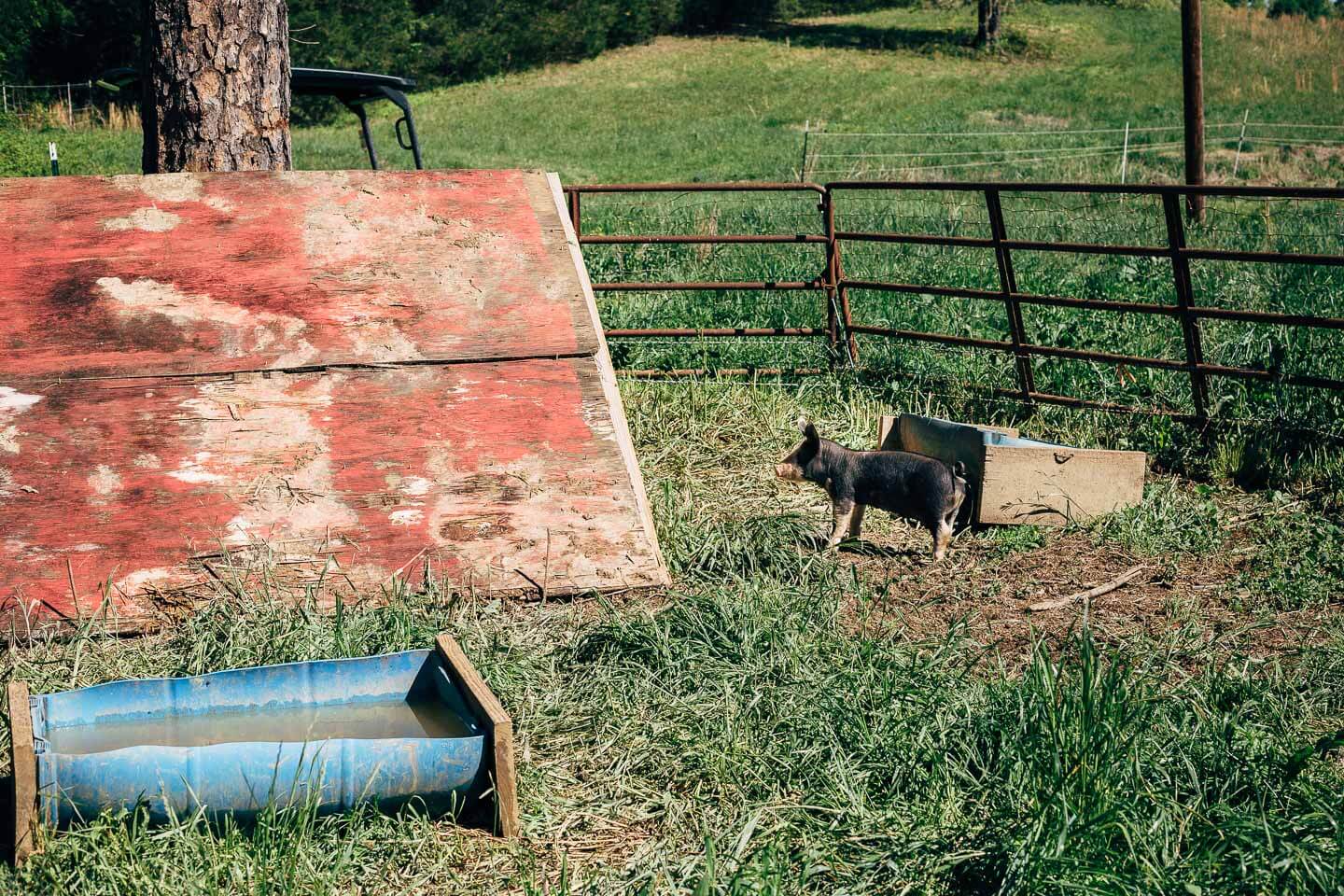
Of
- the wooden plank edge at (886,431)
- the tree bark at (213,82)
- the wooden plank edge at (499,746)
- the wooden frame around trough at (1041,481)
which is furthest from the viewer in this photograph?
the wooden plank edge at (886,431)

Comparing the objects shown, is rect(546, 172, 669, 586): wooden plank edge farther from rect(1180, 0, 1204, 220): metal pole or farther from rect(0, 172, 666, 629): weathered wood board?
rect(1180, 0, 1204, 220): metal pole

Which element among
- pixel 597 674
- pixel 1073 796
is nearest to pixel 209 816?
pixel 597 674

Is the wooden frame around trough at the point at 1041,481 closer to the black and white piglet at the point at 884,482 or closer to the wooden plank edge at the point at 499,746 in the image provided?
the black and white piglet at the point at 884,482

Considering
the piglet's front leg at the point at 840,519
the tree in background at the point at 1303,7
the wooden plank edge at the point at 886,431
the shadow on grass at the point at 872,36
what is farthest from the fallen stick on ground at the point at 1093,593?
the tree in background at the point at 1303,7

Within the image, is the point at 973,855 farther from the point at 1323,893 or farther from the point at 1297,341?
the point at 1297,341

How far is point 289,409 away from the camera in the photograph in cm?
415

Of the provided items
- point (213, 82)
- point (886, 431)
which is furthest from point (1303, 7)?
point (213, 82)

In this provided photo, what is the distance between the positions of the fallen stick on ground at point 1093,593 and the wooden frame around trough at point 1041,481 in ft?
1.79

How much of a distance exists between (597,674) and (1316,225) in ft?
40.4

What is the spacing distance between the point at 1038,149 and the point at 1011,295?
60.5 ft

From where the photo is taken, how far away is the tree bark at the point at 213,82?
17.5ft

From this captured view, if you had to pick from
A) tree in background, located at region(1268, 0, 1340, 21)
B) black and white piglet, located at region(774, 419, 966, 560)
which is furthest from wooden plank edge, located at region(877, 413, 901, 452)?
tree in background, located at region(1268, 0, 1340, 21)

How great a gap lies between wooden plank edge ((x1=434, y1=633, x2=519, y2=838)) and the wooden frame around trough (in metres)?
2.86

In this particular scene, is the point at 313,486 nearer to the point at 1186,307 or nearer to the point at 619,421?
the point at 619,421
